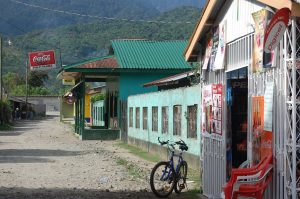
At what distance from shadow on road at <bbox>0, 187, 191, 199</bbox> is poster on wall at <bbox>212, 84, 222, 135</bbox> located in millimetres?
1980

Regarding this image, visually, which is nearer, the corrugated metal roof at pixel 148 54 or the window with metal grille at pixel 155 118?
the window with metal grille at pixel 155 118

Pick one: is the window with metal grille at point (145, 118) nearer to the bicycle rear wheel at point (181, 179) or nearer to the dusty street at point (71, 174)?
the dusty street at point (71, 174)

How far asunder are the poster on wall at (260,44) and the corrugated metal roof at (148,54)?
24381 mm

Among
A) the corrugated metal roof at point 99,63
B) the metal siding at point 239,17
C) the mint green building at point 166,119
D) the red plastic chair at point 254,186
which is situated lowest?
the red plastic chair at point 254,186

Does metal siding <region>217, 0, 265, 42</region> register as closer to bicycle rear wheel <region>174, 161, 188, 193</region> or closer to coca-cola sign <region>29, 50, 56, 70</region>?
bicycle rear wheel <region>174, 161, 188, 193</region>

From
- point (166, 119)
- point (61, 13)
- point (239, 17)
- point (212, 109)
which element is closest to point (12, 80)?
point (61, 13)

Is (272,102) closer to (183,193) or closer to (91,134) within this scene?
(183,193)

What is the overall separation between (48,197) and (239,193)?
A: 17.0 feet

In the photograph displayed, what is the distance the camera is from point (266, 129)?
7926mm

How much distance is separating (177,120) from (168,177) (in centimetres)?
723

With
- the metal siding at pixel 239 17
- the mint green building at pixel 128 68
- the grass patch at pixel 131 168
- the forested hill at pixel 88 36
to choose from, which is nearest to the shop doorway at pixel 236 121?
the metal siding at pixel 239 17

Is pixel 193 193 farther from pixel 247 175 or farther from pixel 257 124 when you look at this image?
pixel 247 175

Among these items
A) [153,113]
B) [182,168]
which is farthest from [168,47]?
[182,168]

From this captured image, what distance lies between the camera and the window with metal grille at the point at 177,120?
19.2 metres
